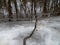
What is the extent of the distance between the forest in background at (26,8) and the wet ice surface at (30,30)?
0.13 m

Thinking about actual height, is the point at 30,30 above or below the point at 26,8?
below

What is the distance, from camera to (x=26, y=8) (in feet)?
6.86

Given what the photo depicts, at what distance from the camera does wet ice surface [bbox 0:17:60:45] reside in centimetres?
153

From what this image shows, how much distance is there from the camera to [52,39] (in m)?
1.58

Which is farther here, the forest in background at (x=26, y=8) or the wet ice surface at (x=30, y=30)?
the forest in background at (x=26, y=8)

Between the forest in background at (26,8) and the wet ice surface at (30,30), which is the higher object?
the forest in background at (26,8)

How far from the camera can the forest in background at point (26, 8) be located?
6.76 ft

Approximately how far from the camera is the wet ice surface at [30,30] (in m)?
1.53

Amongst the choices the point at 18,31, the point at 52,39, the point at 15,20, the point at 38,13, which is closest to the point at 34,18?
the point at 38,13

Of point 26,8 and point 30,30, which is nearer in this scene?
point 30,30

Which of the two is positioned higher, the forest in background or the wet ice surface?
the forest in background

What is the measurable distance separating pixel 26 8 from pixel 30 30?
18.2 inches

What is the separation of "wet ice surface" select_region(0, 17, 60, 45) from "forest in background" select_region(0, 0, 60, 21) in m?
0.13

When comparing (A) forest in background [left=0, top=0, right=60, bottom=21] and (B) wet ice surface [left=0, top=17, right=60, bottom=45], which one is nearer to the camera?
(B) wet ice surface [left=0, top=17, right=60, bottom=45]
